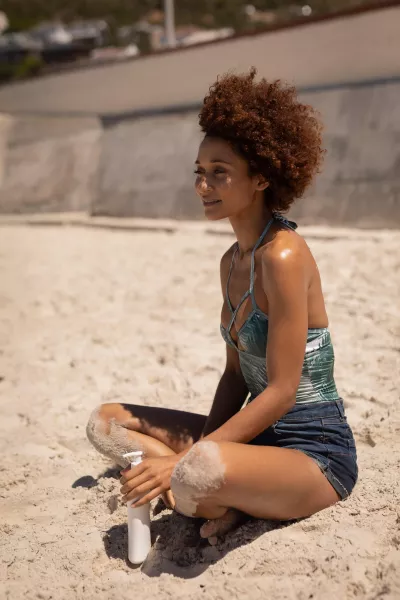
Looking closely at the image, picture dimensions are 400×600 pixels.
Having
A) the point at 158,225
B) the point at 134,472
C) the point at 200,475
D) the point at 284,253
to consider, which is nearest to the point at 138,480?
the point at 134,472

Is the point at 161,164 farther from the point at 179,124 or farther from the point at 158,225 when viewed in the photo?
the point at 158,225

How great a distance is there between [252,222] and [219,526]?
98 cm

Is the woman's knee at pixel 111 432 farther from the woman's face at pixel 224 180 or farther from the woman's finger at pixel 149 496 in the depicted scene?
the woman's face at pixel 224 180

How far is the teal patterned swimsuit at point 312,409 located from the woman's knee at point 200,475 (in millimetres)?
316

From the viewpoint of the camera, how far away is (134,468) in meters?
2.06

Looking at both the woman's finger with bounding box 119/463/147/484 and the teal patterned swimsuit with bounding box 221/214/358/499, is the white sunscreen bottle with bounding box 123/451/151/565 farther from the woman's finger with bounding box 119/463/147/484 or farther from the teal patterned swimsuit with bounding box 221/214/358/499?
the teal patterned swimsuit with bounding box 221/214/358/499

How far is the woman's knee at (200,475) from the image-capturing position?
196 centimetres

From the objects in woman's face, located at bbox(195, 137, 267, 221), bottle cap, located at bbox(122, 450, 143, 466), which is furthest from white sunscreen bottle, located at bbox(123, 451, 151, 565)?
woman's face, located at bbox(195, 137, 267, 221)

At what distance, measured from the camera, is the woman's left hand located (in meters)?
2.04

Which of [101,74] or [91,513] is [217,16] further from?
[91,513]

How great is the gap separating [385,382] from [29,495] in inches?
70.8

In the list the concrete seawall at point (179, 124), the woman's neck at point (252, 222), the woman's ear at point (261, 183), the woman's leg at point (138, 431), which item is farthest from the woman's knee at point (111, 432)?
the concrete seawall at point (179, 124)

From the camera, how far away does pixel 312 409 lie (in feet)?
7.31

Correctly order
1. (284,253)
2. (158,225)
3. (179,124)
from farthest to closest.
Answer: (179,124) < (158,225) < (284,253)
